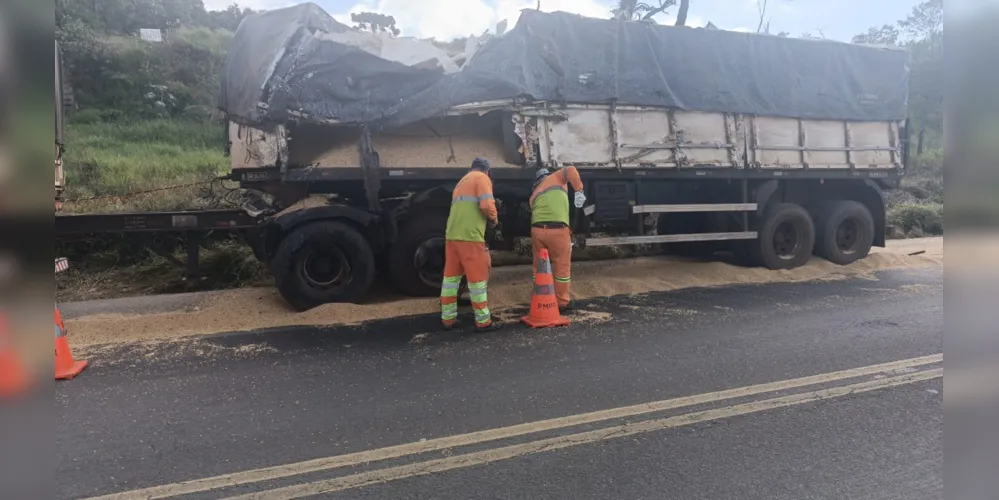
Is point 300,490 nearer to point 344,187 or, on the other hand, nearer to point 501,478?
point 501,478

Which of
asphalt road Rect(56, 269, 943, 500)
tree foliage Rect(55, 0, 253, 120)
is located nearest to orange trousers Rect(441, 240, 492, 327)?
asphalt road Rect(56, 269, 943, 500)

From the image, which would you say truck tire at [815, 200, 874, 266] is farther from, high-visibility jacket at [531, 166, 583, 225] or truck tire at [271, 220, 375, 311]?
truck tire at [271, 220, 375, 311]

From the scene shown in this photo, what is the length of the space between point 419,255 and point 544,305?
72.4 inches

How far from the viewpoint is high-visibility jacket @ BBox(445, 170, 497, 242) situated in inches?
246

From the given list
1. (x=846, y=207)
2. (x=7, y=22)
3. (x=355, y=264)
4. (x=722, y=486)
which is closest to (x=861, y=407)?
(x=722, y=486)

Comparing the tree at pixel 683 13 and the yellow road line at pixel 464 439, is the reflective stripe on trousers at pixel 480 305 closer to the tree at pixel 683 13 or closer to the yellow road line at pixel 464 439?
the yellow road line at pixel 464 439

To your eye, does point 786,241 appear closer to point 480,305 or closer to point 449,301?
point 480,305

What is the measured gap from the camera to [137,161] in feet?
44.7

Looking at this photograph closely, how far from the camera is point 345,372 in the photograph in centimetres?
483

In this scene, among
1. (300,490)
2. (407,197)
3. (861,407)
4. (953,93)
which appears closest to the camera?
(953,93)

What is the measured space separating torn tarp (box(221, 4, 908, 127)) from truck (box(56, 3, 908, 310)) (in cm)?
2

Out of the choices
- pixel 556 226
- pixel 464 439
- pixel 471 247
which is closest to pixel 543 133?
pixel 556 226

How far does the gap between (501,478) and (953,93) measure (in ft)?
8.40

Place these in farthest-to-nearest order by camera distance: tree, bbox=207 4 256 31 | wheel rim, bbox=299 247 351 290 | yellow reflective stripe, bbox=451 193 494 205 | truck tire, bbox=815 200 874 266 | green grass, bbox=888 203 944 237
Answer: tree, bbox=207 4 256 31 < green grass, bbox=888 203 944 237 < truck tire, bbox=815 200 874 266 < wheel rim, bbox=299 247 351 290 < yellow reflective stripe, bbox=451 193 494 205
